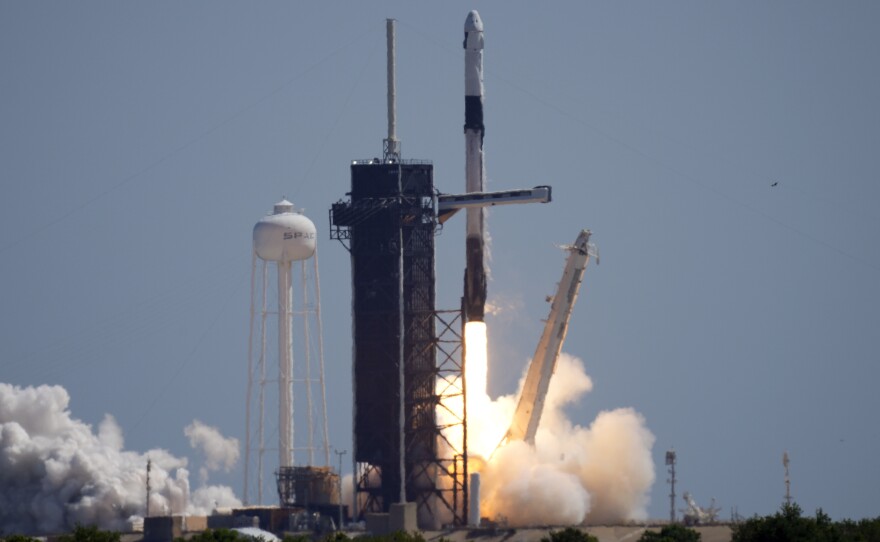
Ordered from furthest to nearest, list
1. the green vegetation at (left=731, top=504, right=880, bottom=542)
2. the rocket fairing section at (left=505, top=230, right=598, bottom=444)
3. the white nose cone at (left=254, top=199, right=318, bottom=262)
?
1. the white nose cone at (left=254, top=199, right=318, bottom=262)
2. the rocket fairing section at (left=505, top=230, right=598, bottom=444)
3. the green vegetation at (left=731, top=504, right=880, bottom=542)

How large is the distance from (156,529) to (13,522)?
19.3 metres

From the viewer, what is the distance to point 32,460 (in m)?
198

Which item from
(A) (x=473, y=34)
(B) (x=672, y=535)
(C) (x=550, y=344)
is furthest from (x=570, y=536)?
(A) (x=473, y=34)

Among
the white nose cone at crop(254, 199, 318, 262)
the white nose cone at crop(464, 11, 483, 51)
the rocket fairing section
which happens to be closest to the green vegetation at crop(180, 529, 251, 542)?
the rocket fairing section

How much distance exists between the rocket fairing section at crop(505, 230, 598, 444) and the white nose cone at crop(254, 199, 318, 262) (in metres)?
22.3

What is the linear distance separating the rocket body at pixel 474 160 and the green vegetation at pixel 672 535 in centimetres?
2209

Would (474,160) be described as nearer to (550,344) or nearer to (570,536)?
(550,344)

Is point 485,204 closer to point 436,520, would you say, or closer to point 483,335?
point 483,335

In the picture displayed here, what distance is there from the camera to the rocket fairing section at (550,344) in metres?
178

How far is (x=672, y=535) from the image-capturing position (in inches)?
6639

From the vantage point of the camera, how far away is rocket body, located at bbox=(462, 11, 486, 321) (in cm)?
18188

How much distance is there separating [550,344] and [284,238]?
2464cm

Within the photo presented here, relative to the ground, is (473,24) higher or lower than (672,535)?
higher

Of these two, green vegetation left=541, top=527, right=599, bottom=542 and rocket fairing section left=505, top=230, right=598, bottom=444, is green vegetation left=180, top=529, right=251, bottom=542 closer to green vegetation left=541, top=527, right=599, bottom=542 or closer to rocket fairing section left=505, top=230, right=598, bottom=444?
green vegetation left=541, top=527, right=599, bottom=542
